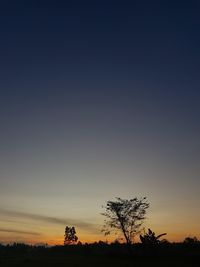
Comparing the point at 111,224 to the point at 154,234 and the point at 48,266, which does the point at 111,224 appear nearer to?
the point at 154,234

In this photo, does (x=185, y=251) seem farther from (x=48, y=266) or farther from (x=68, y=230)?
(x=68, y=230)

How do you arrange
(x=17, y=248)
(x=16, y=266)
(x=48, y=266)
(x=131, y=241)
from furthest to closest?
(x=17, y=248), (x=131, y=241), (x=16, y=266), (x=48, y=266)

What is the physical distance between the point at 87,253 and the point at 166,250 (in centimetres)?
1983

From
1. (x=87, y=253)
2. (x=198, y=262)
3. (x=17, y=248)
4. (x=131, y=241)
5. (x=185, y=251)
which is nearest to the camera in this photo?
(x=198, y=262)

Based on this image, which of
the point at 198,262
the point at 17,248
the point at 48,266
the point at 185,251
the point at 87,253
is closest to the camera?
the point at 198,262

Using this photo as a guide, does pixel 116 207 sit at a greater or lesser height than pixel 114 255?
greater

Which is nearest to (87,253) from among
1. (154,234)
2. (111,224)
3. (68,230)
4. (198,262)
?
(111,224)

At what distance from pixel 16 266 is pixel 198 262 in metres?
Answer: 29.6

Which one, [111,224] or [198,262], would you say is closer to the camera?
[198,262]

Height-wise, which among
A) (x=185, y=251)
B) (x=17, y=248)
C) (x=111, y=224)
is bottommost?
(x=185, y=251)

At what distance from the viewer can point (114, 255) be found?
67312 mm

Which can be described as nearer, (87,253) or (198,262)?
(198,262)

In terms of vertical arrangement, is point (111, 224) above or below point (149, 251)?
above

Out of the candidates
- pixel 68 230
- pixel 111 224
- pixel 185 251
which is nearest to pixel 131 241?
pixel 111 224
